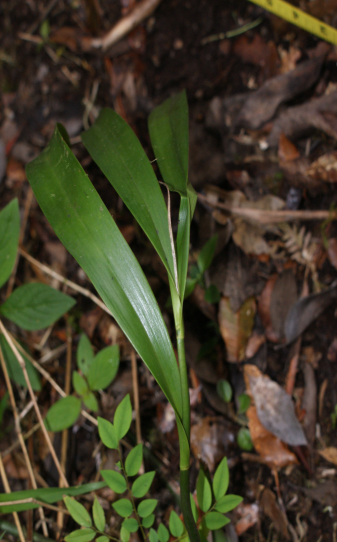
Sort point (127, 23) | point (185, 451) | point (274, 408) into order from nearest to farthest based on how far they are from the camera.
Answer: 1. point (185, 451)
2. point (274, 408)
3. point (127, 23)

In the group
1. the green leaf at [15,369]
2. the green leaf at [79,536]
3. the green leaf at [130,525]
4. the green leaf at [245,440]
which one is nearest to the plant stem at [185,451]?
the green leaf at [130,525]

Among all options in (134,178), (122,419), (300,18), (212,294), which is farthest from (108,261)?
(300,18)

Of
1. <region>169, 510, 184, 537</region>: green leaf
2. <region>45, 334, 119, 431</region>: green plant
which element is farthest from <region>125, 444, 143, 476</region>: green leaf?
<region>45, 334, 119, 431</region>: green plant

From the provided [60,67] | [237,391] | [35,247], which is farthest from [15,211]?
[60,67]

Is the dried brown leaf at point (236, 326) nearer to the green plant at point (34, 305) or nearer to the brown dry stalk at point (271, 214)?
the brown dry stalk at point (271, 214)

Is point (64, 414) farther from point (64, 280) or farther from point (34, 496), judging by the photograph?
point (64, 280)

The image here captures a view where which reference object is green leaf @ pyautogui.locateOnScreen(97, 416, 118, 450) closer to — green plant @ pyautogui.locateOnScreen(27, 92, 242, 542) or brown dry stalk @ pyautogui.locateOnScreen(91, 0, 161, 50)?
green plant @ pyautogui.locateOnScreen(27, 92, 242, 542)

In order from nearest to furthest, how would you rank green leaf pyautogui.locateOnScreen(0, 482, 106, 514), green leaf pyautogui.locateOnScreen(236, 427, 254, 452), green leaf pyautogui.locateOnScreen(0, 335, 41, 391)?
1. green leaf pyautogui.locateOnScreen(0, 482, 106, 514)
2. green leaf pyautogui.locateOnScreen(236, 427, 254, 452)
3. green leaf pyautogui.locateOnScreen(0, 335, 41, 391)
